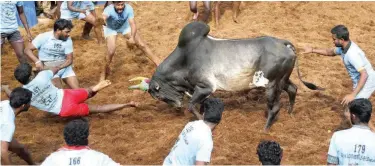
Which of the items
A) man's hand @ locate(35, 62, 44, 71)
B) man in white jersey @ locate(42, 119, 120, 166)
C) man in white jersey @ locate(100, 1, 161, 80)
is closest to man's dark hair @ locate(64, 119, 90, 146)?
man in white jersey @ locate(42, 119, 120, 166)

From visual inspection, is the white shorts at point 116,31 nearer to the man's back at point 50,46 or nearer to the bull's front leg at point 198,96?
the man's back at point 50,46

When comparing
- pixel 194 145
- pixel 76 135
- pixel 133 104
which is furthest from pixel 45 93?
pixel 194 145

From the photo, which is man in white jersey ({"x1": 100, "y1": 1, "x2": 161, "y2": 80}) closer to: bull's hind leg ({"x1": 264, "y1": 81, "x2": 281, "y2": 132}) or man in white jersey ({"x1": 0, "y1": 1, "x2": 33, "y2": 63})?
man in white jersey ({"x1": 0, "y1": 1, "x2": 33, "y2": 63})

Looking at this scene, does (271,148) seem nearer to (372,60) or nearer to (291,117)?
(291,117)

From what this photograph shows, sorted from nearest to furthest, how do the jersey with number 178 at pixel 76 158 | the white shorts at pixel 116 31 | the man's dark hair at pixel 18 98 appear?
1. the jersey with number 178 at pixel 76 158
2. the man's dark hair at pixel 18 98
3. the white shorts at pixel 116 31

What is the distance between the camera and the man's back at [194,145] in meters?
5.24

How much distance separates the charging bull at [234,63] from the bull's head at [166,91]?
1.16 feet

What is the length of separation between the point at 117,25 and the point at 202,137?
5314mm

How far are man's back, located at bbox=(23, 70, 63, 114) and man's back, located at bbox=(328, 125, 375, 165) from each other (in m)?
4.24

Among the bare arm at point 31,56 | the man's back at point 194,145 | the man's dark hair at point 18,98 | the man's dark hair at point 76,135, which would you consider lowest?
the bare arm at point 31,56

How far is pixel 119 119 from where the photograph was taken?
29.7 ft

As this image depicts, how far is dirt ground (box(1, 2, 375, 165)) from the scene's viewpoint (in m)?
8.01

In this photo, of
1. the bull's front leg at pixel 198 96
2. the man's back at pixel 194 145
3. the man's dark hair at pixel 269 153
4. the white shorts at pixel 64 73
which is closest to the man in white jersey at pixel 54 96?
the white shorts at pixel 64 73

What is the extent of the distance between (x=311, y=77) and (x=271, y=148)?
604 cm
